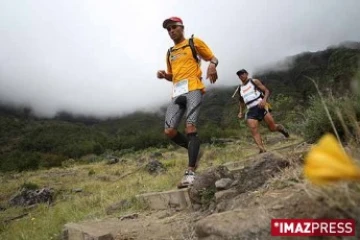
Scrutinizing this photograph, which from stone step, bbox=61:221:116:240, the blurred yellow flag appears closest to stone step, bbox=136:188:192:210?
stone step, bbox=61:221:116:240

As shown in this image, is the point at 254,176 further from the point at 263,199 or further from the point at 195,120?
the point at 195,120

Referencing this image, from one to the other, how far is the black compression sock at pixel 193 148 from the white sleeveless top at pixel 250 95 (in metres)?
2.57

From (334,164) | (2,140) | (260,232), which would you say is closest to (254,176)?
(260,232)

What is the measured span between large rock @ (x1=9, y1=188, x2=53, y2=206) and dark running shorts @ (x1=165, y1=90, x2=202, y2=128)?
9412mm

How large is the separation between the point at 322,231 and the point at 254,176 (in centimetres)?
241

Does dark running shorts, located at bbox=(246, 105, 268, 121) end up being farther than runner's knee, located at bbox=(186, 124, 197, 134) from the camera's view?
Yes

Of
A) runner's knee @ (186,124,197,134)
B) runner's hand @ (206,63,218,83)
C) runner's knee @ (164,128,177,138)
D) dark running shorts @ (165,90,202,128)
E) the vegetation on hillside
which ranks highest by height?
runner's hand @ (206,63,218,83)

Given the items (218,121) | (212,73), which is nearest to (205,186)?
(212,73)

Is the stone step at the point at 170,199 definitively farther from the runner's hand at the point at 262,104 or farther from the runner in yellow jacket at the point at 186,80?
the runner's hand at the point at 262,104

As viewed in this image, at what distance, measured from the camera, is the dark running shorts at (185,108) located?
5.37 m

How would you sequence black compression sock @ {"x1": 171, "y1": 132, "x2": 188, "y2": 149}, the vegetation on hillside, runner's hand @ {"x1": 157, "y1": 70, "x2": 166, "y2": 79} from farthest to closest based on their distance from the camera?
runner's hand @ {"x1": 157, "y1": 70, "x2": 166, "y2": 79} → black compression sock @ {"x1": 171, "y1": 132, "x2": 188, "y2": 149} → the vegetation on hillside

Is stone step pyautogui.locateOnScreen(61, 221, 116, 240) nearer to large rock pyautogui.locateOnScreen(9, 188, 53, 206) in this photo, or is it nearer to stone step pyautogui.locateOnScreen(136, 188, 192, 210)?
stone step pyautogui.locateOnScreen(136, 188, 192, 210)

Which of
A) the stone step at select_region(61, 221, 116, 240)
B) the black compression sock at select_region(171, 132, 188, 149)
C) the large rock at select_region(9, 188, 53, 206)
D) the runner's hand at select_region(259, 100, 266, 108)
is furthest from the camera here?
the large rock at select_region(9, 188, 53, 206)

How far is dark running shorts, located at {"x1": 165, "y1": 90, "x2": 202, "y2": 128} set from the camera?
537 cm
